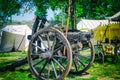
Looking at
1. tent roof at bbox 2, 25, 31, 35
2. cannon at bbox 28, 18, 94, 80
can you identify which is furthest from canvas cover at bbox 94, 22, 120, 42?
tent roof at bbox 2, 25, 31, 35

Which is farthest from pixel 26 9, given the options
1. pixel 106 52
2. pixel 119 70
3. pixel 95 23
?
pixel 95 23

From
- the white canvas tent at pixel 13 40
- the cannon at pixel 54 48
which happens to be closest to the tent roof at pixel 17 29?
the white canvas tent at pixel 13 40

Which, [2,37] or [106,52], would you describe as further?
[2,37]

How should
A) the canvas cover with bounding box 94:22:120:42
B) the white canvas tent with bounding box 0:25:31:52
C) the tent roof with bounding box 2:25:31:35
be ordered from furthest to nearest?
the tent roof with bounding box 2:25:31:35
the white canvas tent with bounding box 0:25:31:52
the canvas cover with bounding box 94:22:120:42

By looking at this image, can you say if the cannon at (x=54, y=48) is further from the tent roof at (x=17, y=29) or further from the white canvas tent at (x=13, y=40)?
the tent roof at (x=17, y=29)

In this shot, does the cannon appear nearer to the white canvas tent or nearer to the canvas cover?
the canvas cover

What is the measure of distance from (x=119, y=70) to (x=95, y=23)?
33.5 metres

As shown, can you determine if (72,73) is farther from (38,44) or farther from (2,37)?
(2,37)

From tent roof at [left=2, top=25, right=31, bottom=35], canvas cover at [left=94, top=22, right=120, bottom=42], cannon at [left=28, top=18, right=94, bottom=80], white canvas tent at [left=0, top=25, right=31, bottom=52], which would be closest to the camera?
cannon at [left=28, top=18, right=94, bottom=80]

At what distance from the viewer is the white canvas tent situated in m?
33.0

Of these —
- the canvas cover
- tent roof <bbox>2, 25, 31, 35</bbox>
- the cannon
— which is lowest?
the cannon

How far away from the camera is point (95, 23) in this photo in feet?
148

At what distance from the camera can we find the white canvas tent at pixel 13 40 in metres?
33.0

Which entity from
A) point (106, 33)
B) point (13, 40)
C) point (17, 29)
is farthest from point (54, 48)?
point (17, 29)
